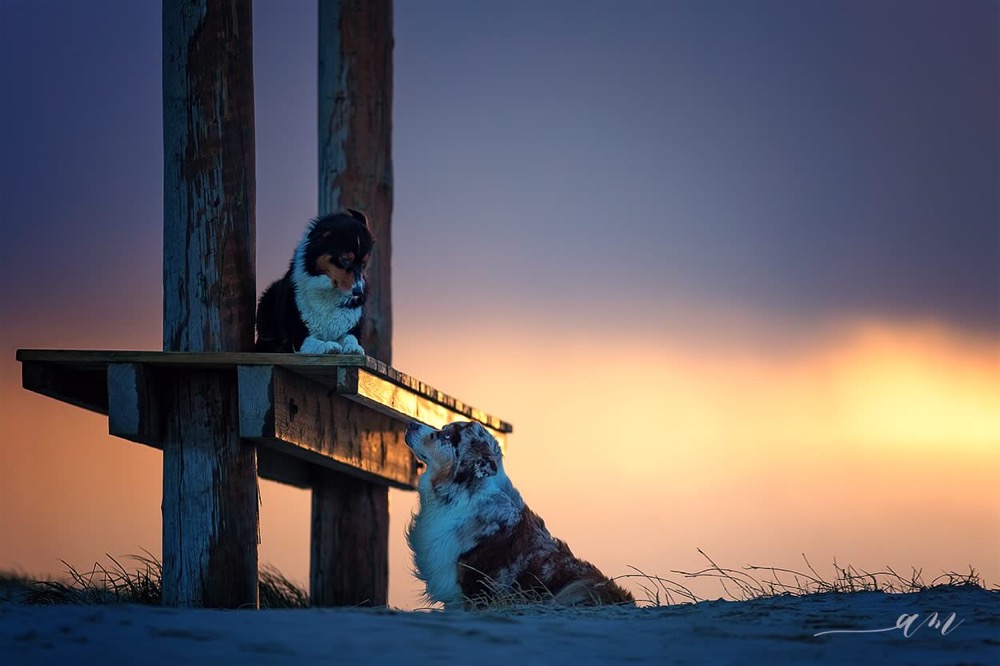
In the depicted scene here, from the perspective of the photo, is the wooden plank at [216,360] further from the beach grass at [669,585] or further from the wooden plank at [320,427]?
the beach grass at [669,585]

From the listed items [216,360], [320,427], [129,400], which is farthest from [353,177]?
[129,400]

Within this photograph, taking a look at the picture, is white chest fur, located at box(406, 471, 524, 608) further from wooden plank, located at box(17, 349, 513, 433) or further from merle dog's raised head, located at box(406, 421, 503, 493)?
wooden plank, located at box(17, 349, 513, 433)

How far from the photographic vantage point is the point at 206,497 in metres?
6.18

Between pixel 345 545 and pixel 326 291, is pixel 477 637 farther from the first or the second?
pixel 345 545

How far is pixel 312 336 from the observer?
21.7 ft

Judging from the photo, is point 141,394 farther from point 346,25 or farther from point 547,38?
point 547,38

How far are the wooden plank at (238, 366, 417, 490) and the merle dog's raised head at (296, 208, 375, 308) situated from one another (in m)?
0.53

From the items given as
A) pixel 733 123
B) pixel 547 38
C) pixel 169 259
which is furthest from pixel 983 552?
pixel 169 259

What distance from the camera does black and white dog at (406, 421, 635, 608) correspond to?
21.4ft

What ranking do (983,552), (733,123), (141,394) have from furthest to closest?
(733,123) < (983,552) < (141,394)

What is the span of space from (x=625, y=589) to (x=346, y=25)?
443cm

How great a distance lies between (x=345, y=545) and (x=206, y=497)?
9.04 feet
